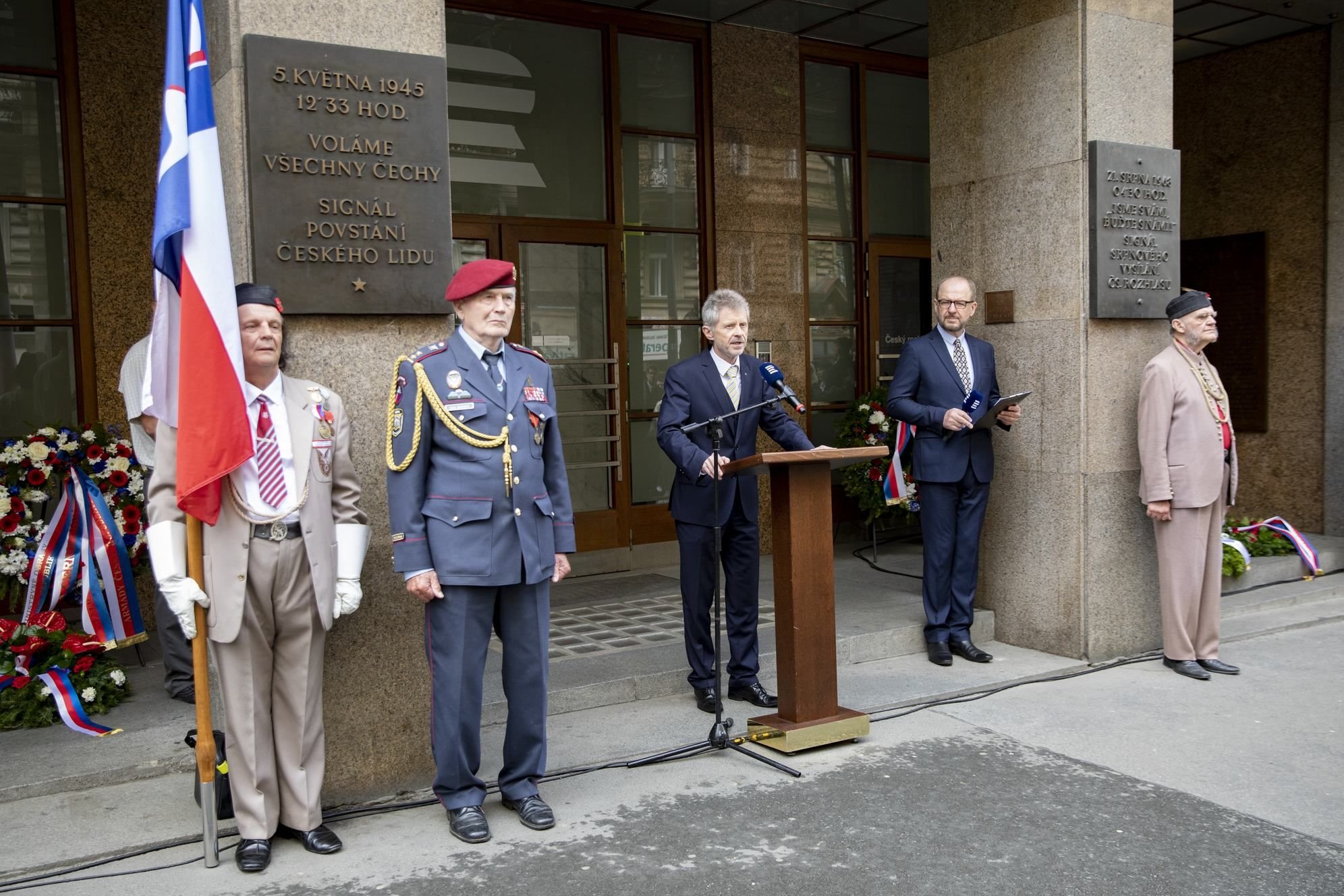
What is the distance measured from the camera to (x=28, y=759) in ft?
15.8

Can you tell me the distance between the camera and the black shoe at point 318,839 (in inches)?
162

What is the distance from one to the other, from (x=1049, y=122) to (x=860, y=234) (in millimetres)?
3679

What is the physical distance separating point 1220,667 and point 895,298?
5.07 meters

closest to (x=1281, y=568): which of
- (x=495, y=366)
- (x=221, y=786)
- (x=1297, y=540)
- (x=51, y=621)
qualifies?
→ (x=1297, y=540)

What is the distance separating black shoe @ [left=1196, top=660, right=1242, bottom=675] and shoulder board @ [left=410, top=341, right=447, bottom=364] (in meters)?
4.58

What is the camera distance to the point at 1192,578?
6.41m

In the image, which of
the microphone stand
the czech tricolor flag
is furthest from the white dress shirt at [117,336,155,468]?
the microphone stand

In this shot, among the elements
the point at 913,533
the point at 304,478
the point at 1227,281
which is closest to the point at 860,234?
the point at 913,533

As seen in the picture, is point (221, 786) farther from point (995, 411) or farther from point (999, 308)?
point (999, 308)

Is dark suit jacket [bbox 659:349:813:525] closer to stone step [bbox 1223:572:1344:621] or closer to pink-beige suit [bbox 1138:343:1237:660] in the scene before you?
pink-beige suit [bbox 1138:343:1237:660]

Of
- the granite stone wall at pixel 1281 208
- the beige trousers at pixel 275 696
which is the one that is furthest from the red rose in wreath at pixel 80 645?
the granite stone wall at pixel 1281 208

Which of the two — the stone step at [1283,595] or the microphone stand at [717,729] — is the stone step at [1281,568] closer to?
the stone step at [1283,595]

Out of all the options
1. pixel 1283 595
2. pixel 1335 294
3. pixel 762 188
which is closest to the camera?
pixel 1283 595

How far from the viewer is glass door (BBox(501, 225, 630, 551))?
8859mm
